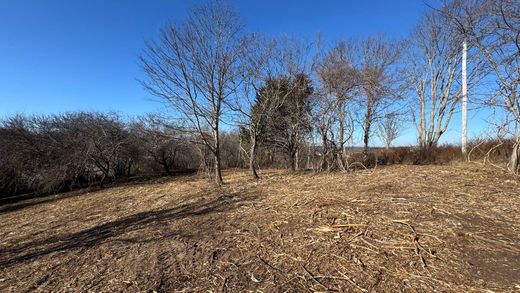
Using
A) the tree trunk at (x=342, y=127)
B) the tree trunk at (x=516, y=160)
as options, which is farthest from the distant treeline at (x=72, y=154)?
the tree trunk at (x=516, y=160)

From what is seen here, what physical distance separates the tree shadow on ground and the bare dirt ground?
0.09 ft

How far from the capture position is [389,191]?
15.8 feet

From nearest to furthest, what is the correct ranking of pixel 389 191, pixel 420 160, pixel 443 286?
pixel 443 286 → pixel 389 191 → pixel 420 160

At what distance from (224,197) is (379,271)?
4030 mm

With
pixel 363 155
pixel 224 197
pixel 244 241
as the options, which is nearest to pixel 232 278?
pixel 244 241

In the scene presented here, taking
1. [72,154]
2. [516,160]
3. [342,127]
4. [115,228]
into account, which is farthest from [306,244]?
[72,154]

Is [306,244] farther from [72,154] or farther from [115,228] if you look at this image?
[72,154]

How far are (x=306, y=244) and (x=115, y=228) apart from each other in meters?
3.41

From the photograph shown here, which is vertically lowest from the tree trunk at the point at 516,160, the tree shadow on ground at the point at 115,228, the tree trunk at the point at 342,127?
the tree shadow on ground at the point at 115,228

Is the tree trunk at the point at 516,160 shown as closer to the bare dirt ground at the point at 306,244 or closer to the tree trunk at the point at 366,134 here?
the bare dirt ground at the point at 306,244

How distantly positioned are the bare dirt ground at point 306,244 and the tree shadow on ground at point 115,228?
0.09 feet

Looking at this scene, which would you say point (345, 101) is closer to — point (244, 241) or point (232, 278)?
point (244, 241)

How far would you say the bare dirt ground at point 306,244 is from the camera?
8.63 ft

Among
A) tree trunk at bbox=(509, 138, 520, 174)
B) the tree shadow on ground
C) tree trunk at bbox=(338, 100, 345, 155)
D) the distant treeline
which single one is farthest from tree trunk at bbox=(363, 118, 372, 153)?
the tree shadow on ground
